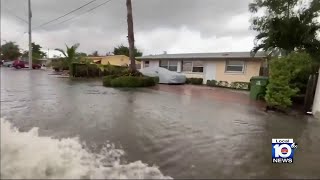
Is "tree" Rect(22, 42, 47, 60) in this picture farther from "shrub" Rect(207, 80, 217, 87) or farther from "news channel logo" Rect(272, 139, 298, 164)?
"shrub" Rect(207, 80, 217, 87)

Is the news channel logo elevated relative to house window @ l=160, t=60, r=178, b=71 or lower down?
lower down

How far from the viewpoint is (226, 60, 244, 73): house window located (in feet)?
71.7

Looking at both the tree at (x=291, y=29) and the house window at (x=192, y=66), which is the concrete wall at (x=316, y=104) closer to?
the tree at (x=291, y=29)

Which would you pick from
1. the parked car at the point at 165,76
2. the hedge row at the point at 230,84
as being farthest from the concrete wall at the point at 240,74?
the parked car at the point at 165,76

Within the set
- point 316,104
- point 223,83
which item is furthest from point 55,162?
point 223,83

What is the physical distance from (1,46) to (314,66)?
12.7 metres

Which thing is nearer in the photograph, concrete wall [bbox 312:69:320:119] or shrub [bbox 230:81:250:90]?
concrete wall [bbox 312:69:320:119]

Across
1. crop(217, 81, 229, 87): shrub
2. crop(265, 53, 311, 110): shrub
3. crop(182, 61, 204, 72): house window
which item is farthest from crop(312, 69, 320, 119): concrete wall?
crop(182, 61, 204, 72): house window

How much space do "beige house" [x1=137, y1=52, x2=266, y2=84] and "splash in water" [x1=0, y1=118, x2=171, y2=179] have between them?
17125 millimetres

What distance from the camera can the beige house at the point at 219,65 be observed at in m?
21.1

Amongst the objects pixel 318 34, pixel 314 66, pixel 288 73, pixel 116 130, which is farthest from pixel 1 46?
pixel 318 34

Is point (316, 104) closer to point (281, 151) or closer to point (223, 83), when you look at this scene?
point (281, 151)

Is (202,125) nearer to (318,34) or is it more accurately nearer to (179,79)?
(318,34)

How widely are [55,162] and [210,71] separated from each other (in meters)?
20.9
